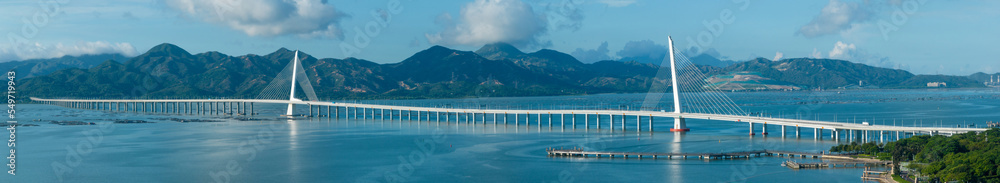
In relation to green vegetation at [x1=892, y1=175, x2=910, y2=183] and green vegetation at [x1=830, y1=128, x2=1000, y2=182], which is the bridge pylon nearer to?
green vegetation at [x1=830, y1=128, x2=1000, y2=182]

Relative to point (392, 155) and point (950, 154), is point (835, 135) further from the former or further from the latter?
point (392, 155)

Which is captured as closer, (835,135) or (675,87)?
(835,135)

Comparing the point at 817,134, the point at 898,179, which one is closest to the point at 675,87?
Answer: the point at 817,134

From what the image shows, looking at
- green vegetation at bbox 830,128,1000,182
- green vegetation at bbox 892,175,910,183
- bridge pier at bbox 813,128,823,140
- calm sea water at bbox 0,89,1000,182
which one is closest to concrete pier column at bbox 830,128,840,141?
calm sea water at bbox 0,89,1000,182

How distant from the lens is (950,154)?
42.1 metres

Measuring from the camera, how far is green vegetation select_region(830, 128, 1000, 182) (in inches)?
1492

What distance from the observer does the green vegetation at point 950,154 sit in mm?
37906

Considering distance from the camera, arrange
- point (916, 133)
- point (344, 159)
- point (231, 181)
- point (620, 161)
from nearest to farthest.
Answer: point (231, 181)
point (620, 161)
point (344, 159)
point (916, 133)

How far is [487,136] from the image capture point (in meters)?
76.6

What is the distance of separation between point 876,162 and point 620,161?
14788 millimetres

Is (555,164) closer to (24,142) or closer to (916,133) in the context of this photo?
(916,133)

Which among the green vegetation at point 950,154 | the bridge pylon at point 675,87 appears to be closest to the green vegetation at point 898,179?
the green vegetation at point 950,154

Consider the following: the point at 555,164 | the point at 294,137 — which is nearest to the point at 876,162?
the point at 555,164

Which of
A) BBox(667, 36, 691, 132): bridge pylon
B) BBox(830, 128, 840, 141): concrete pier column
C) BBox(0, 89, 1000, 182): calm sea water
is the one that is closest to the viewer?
BBox(0, 89, 1000, 182): calm sea water
